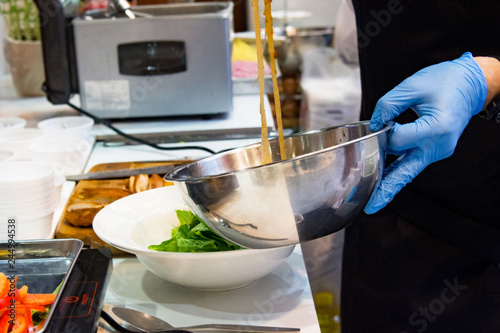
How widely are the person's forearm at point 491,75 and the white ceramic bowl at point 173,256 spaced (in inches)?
17.9

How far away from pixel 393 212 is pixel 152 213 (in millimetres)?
561

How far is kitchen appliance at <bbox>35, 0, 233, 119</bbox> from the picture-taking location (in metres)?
2.02

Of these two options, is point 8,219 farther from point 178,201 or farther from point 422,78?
point 422,78

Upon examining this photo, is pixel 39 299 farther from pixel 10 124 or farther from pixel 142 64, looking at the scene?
pixel 142 64

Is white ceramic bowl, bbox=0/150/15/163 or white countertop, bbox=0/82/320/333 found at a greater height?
white ceramic bowl, bbox=0/150/15/163

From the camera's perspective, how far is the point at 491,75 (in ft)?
3.45

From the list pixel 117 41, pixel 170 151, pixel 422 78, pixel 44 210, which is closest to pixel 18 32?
pixel 117 41

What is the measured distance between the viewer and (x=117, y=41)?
6.72ft

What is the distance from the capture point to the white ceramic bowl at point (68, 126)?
1697 mm

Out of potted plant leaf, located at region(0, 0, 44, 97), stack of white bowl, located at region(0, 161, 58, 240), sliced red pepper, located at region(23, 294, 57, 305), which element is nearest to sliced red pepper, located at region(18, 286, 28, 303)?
sliced red pepper, located at region(23, 294, 57, 305)

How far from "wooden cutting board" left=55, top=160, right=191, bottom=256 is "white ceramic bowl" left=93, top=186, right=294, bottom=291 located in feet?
0.31

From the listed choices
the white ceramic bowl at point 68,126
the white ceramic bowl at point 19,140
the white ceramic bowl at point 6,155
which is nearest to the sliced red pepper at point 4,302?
the white ceramic bowl at point 6,155

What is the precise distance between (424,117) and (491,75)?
23cm

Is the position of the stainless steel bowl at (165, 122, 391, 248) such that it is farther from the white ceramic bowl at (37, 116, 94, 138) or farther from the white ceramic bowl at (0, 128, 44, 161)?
the white ceramic bowl at (37, 116, 94, 138)
